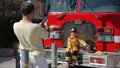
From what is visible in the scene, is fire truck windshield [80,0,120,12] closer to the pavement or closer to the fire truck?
the fire truck

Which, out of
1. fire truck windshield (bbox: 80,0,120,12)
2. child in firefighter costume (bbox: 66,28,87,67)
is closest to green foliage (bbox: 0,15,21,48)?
fire truck windshield (bbox: 80,0,120,12)

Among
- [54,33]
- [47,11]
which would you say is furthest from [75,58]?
[47,11]

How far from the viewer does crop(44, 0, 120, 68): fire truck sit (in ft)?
29.2

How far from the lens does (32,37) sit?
5.68m

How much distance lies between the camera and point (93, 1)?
9.73 meters

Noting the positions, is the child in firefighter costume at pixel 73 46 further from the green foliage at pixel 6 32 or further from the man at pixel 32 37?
the green foliage at pixel 6 32

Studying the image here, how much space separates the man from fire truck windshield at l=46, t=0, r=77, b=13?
175 inches

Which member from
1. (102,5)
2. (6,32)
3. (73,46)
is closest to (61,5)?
(102,5)

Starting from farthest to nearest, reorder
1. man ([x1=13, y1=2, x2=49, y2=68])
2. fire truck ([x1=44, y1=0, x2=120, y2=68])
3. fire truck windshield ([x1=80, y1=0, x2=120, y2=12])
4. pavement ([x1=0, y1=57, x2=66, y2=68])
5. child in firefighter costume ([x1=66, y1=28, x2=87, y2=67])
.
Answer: pavement ([x1=0, y1=57, x2=66, y2=68]) < fire truck windshield ([x1=80, y1=0, x2=120, y2=12]) < child in firefighter costume ([x1=66, y1=28, x2=87, y2=67]) < fire truck ([x1=44, y1=0, x2=120, y2=68]) < man ([x1=13, y1=2, x2=49, y2=68])

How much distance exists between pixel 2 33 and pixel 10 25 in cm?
63

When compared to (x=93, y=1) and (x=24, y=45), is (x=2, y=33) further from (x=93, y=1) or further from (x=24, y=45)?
(x=24, y=45)

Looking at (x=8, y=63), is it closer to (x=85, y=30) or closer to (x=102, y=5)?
(x=85, y=30)

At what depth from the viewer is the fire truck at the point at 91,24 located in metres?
8.90

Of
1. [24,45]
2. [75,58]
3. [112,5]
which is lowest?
[75,58]
